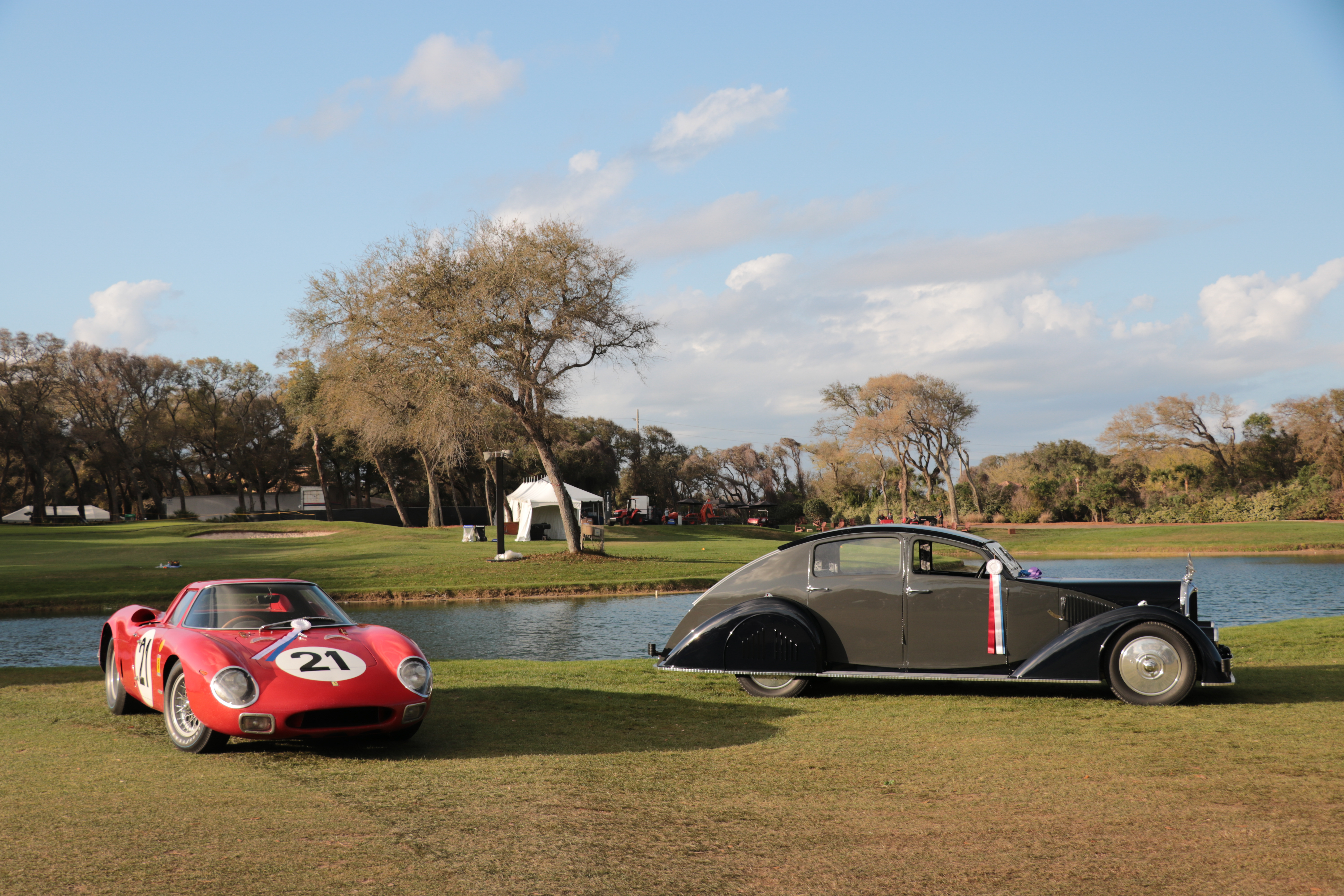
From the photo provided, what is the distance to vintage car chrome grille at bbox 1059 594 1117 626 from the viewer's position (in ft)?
27.3

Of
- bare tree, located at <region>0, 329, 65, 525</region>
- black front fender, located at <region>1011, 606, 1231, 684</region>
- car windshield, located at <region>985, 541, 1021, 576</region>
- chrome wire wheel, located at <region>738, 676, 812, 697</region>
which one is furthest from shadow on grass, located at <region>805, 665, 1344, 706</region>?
bare tree, located at <region>0, 329, 65, 525</region>

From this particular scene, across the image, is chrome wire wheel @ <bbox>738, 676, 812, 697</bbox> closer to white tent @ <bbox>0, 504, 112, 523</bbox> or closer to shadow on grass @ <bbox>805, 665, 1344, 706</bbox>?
shadow on grass @ <bbox>805, 665, 1344, 706</bbox>

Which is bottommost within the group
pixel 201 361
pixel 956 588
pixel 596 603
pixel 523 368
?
pixel 596 603

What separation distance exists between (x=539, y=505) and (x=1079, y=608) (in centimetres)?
3769

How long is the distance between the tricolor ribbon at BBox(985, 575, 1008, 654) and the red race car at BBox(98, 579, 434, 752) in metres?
4.90

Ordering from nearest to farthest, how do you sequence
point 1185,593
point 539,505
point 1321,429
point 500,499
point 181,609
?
point 181,609, point 1185,593, point 500,499, point 539,505, point 1321,429

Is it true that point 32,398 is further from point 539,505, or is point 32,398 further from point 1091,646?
point 1091,646

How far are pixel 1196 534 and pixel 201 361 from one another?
223ft

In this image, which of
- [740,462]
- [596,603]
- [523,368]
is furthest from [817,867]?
[740,462]

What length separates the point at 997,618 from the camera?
8.38m

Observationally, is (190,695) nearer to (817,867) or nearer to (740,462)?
(817,867)

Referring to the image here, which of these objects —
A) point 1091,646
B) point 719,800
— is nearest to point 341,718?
point 719,800

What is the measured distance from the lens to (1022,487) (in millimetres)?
61938

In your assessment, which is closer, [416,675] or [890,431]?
[416,675]
